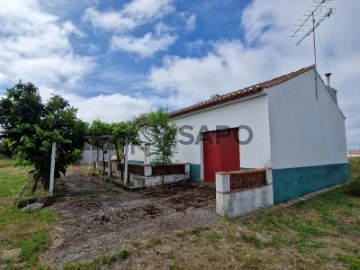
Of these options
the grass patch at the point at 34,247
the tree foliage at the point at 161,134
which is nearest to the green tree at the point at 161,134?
the tree foliage at the point at 161,134

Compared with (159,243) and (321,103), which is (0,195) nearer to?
(159,243)

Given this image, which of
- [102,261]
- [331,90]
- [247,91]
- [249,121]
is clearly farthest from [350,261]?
[331,90]

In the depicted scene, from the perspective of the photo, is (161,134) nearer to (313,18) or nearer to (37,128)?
(37,128)

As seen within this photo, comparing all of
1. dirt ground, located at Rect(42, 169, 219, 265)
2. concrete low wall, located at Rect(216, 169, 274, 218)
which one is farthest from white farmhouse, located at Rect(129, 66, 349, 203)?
dirt ground, located at Rect(42, 169, 219, 265)

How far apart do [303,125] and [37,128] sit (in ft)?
32.1

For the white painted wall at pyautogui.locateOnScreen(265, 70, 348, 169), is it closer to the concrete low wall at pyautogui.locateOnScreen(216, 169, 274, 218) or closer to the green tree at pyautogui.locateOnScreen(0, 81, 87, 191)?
the concrete low wall at pyautogui.locateOnScreen(216, 169, 274, 218)

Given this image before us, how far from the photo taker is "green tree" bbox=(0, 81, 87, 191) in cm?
822

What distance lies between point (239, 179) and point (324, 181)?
245 inches

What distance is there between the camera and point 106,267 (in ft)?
12.0

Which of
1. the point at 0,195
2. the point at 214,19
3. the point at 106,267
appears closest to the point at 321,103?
the point at 214,19

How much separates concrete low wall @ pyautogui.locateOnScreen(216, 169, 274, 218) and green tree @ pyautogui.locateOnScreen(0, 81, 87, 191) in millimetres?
5695

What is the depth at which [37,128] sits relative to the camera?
8047mm

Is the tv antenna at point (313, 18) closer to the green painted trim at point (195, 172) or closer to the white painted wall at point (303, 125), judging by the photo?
the white painted wall at point (303, 125)

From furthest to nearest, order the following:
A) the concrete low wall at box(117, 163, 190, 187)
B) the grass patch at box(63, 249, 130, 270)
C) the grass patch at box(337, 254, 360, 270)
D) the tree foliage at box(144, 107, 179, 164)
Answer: the concrete low wall at box(117, 163, 190, 187)
the tree foliage at box(144, 107, 179, 164)
the grass patch at box(337, 254, 360, 270)
the grass patch at box(63, 249, 130, 270)
